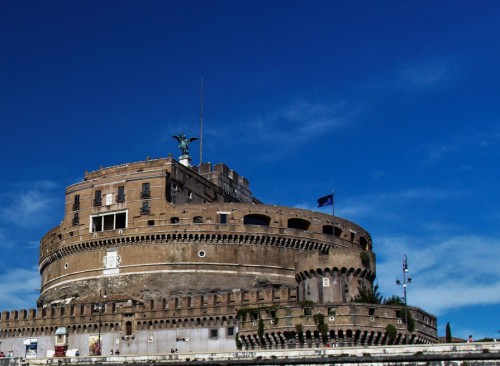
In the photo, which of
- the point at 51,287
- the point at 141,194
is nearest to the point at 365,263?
the point at 141,194

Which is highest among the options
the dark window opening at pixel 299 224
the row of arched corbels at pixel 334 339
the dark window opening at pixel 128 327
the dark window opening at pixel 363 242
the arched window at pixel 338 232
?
the dark window opening at pixel 299 224

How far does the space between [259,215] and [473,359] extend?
39.0 m

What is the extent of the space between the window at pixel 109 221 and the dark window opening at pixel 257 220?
1241 centimetres

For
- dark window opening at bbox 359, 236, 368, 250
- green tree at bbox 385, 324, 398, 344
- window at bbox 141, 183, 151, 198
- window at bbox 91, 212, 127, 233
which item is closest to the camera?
green tree at bbox 385, 324, 398, 344

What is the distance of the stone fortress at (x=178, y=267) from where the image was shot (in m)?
66.0

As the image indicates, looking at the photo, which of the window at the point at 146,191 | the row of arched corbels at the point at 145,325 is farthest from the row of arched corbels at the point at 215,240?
the row of arched corbels at the point at 145,325

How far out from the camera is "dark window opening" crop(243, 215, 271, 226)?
83688mm

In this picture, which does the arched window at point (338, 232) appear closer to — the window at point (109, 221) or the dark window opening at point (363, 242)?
the dark window opening at point (363, 242)

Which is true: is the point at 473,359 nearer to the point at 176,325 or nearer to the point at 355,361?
the point at 355,361

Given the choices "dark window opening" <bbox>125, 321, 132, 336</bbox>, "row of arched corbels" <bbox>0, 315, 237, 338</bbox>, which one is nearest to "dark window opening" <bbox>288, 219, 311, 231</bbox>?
"row of arched corbels" <bbox>0, 315, 237, 338</bbox>

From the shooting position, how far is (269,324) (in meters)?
61.1

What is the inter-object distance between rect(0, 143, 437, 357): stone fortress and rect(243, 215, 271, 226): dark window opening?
10 cm

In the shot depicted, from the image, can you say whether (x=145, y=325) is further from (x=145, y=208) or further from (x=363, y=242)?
(x=363, y=242)

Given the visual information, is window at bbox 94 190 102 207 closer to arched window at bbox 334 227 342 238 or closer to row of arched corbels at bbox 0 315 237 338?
row of arched corbels at bbox 0 315 237 338
